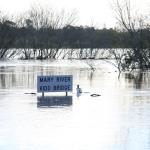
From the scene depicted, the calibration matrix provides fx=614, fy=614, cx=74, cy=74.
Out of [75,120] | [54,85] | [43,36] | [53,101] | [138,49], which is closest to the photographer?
[75,120]

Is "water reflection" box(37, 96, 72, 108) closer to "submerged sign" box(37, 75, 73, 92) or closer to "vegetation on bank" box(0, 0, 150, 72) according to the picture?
"submerged sign" box(37, 75, 73, 92)

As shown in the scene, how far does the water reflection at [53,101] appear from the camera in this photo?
1924cm

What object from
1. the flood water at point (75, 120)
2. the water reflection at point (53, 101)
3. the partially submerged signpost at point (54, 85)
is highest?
the partially submerged signpost at point (54, 85)

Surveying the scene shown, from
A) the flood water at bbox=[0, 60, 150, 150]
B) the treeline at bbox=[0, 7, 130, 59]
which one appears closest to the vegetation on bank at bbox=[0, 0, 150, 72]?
the treeline at bbox=[0, 7, 130, 59]

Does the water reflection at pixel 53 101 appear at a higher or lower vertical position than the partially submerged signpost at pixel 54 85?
lower

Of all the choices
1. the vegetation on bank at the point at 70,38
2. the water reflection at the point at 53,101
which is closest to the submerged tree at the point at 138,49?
the vegetation on bank at the point at 70,38

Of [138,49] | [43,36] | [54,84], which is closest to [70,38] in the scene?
[43,36]

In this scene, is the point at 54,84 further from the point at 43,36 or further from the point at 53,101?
the point at 43,36

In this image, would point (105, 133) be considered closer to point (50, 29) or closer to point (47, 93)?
point (47, 93)

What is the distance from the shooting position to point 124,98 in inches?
853

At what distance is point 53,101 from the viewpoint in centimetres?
2019

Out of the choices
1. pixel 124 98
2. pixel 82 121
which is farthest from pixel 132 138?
pixel 124 98

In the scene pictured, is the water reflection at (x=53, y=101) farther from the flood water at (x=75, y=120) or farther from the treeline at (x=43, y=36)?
the treeline at (x=43, y=36)

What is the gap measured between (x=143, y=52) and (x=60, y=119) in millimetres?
30111
